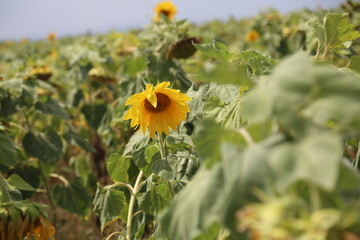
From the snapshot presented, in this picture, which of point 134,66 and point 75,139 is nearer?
point 134,66

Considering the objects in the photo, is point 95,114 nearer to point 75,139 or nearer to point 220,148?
point 75,139

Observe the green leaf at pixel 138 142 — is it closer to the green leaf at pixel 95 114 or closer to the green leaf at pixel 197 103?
the green leaf at pixel 197 103

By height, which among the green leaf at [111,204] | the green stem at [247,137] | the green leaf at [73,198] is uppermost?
the green stem at [247,137]

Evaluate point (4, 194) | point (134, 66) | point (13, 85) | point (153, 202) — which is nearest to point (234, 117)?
point (153, 202)

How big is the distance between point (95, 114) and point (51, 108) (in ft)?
1.85

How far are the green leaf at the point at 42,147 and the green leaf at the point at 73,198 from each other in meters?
0.18

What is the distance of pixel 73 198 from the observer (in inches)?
79.8

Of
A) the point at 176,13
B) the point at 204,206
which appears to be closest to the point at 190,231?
the point at 204,206

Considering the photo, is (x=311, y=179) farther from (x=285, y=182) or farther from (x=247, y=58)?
(x=247, y=58)

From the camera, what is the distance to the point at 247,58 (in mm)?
1046

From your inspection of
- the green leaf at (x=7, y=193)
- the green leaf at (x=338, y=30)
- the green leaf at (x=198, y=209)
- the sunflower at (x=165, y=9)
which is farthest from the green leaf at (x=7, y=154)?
the sunflower at (x=165, y=9)

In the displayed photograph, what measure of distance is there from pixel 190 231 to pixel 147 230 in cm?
153

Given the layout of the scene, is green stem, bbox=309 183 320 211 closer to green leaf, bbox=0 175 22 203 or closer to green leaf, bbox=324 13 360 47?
green leaf, bbox=324 13 360 47

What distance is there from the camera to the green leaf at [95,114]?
2568mm
